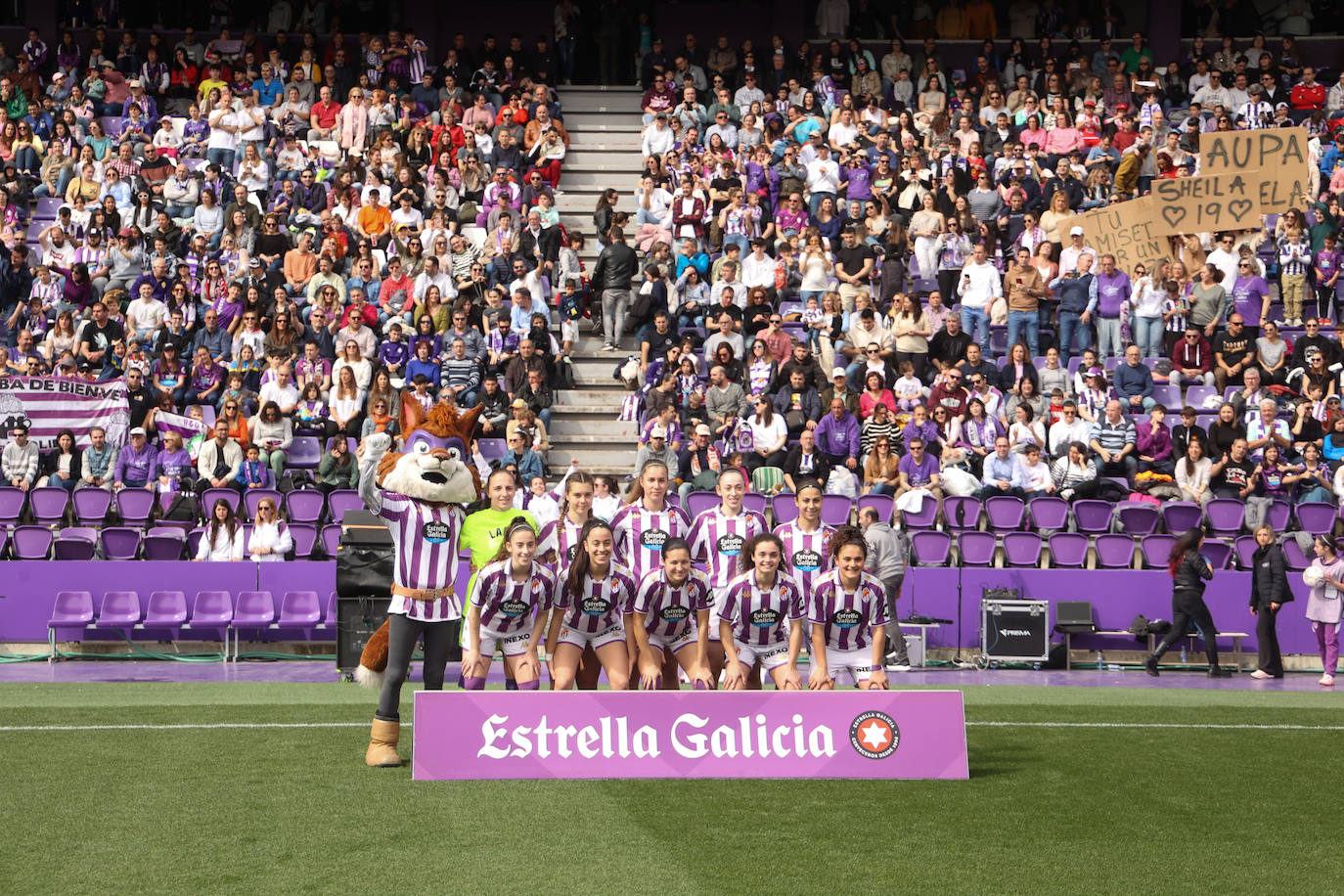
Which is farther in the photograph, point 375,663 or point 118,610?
point 118,610

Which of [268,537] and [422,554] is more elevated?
[268,537]

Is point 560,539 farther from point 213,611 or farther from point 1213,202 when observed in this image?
point 1213,202

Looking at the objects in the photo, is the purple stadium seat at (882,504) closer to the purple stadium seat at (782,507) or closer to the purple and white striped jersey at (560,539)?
the purple stadium seat at (782,507)

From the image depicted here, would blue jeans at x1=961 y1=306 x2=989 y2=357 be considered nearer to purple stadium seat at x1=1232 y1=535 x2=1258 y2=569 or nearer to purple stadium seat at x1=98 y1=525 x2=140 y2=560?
purple stadium seat at x1=1232 y1=535 x2=1258 y2=569

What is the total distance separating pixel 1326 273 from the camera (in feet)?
67.2

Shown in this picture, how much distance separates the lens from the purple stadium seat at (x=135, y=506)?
17.3 meters

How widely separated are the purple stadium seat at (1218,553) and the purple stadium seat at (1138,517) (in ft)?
2.00

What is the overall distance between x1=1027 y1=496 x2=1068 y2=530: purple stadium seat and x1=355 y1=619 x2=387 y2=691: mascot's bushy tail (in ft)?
33.2

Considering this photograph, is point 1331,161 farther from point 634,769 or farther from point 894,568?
point 634,769

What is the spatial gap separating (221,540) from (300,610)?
130 cm

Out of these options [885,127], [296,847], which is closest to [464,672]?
[296,847]

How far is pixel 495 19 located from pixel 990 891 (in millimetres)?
24608

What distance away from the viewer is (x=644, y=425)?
1838cm

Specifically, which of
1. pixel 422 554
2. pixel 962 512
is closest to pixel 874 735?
pixel 422 554
